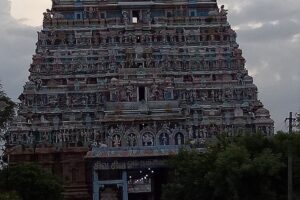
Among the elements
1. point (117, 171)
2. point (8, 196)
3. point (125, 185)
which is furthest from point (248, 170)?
point (117, 171)

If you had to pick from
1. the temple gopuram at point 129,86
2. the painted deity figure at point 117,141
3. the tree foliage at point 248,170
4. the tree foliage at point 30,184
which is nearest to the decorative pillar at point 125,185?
the temple gopuram at point 129,86

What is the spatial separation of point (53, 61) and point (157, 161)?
21640 mm

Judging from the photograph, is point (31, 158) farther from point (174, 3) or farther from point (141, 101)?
point (174, 3)

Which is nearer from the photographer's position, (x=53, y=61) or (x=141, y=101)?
(x=141, y=101)

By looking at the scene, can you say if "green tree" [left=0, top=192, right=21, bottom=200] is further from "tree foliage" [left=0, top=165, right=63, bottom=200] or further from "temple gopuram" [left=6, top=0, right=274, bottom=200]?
"temple gopuram" [left=6, top=0, right=274, bottom=200]

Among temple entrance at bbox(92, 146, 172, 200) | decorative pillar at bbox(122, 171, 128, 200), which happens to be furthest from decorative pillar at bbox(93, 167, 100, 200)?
decorative pillar at bbox(122, 171, 128, 200)

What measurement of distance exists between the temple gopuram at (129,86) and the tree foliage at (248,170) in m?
16.7

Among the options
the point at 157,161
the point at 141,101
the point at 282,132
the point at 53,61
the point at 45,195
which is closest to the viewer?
the point at 282,132

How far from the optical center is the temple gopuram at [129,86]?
2926 inches

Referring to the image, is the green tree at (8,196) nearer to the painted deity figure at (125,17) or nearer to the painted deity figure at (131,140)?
the painted deity figure at (131,140)

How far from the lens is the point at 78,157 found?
69500mm

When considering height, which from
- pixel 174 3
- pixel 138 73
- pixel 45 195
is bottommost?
pixel 45 195

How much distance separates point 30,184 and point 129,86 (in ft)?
77.2

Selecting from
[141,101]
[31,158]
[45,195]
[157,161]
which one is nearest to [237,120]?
[141,101]
